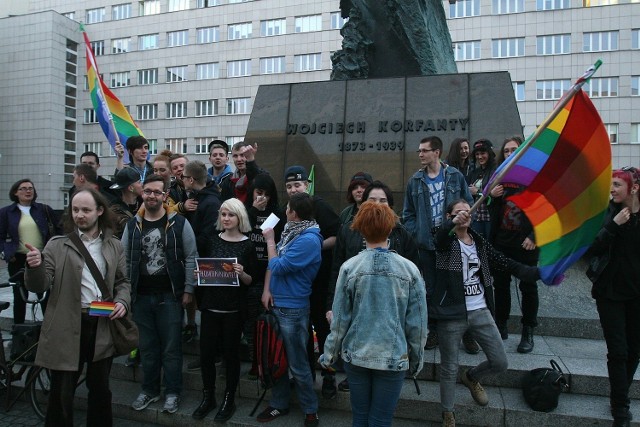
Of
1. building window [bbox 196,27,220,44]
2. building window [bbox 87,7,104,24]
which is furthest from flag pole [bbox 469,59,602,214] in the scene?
building window [bbox 87,7,104,24]

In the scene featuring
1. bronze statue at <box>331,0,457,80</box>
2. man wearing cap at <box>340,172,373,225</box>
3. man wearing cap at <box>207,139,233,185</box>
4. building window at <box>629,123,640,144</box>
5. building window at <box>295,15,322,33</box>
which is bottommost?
man wearing cap at <box>340,172,373,225</box>

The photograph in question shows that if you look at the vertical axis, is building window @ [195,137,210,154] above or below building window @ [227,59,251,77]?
below

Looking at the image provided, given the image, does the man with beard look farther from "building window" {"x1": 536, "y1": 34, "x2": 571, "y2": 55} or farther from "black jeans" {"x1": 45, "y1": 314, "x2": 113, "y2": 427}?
"building window" {"x1": 536, "y1": 34, "x2": 571, "y2": 55}

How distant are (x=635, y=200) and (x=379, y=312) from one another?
2419 mm

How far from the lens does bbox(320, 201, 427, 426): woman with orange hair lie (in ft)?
10.6

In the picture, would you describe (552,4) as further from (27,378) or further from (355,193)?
(27,378)

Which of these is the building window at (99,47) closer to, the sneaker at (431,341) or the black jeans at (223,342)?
the black jeans at (223,342)

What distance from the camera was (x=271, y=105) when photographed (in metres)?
8.74

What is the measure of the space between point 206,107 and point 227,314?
42161 millimetres

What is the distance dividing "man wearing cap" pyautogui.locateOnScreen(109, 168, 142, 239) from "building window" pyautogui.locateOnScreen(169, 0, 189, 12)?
45618 millimetres

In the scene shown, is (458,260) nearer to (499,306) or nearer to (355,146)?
(499,306)

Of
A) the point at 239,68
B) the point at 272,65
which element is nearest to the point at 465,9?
the point at 272,65

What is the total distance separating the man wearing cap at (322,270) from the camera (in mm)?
4566

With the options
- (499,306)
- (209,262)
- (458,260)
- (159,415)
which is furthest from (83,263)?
(499,306)
